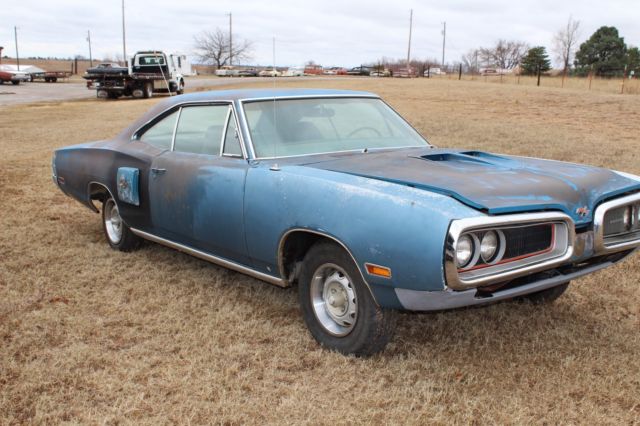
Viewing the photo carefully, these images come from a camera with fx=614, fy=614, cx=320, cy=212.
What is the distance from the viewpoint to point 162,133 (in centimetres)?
478

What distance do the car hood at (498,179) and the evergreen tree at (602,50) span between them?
56867 millimetres

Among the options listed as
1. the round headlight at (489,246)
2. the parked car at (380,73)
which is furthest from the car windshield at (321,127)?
the parked car at (380,73)

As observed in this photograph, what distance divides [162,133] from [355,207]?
7.66 ft

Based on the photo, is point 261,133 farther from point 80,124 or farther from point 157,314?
point 80,124

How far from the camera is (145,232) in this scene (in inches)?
188

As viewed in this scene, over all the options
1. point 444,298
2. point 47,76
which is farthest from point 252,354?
point 47,76

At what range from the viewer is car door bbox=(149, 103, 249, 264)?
380 centimetres

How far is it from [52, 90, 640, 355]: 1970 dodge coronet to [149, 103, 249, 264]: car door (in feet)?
0.04

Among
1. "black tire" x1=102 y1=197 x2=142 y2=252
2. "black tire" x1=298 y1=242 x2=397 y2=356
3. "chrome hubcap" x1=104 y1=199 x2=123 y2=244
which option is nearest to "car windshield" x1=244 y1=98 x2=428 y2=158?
"black tire" x1=298 y1=242 x2=397 y2=356

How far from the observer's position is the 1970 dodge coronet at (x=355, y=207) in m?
2.81

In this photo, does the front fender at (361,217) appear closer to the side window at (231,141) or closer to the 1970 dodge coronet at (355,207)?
the 1970 dodge coronet at (355,207)

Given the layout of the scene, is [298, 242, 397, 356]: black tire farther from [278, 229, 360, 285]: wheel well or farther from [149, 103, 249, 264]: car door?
[149, 103, 249, 264]: car door

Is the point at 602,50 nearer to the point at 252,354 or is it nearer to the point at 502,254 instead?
the point at 502,254

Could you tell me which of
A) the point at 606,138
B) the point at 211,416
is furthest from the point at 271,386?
the point at 606,138
